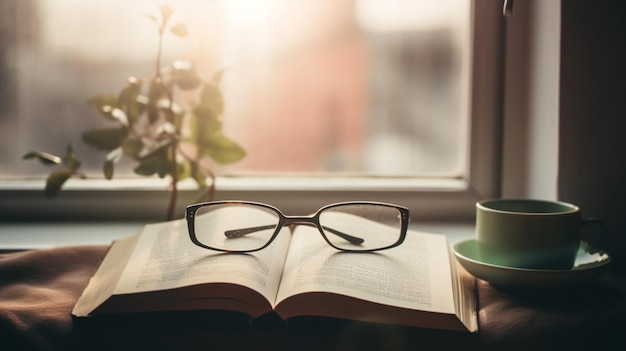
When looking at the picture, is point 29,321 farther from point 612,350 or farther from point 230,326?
point 612,350

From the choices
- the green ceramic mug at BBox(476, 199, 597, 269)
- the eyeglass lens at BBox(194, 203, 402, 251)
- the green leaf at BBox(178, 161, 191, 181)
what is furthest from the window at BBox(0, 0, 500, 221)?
the green ceramic mug at BBox(476, 199, 597, 269)

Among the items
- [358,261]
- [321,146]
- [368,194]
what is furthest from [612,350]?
[321,146]

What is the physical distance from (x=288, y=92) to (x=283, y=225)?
444 millimetres

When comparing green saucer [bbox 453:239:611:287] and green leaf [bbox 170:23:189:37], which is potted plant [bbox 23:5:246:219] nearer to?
green leaf [bbox 170:23:189:37]

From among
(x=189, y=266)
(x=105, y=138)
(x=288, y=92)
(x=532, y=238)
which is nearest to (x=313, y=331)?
(x=189, y=266)

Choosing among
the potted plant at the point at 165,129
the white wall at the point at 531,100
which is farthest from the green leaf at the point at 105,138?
the white wall at the point at 531,100

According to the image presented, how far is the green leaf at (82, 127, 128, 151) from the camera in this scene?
34.1 inches

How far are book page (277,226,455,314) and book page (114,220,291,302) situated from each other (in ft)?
0.06

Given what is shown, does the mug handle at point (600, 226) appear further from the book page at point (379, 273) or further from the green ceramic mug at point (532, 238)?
the book page at point (379, 273)

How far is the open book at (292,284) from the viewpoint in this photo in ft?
1.79

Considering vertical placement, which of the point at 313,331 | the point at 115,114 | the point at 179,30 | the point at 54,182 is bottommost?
the point at 313,331

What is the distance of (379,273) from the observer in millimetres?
609

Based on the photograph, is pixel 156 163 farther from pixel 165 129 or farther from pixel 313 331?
pixel 313 331

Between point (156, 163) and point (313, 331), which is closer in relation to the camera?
point (313, 331)
